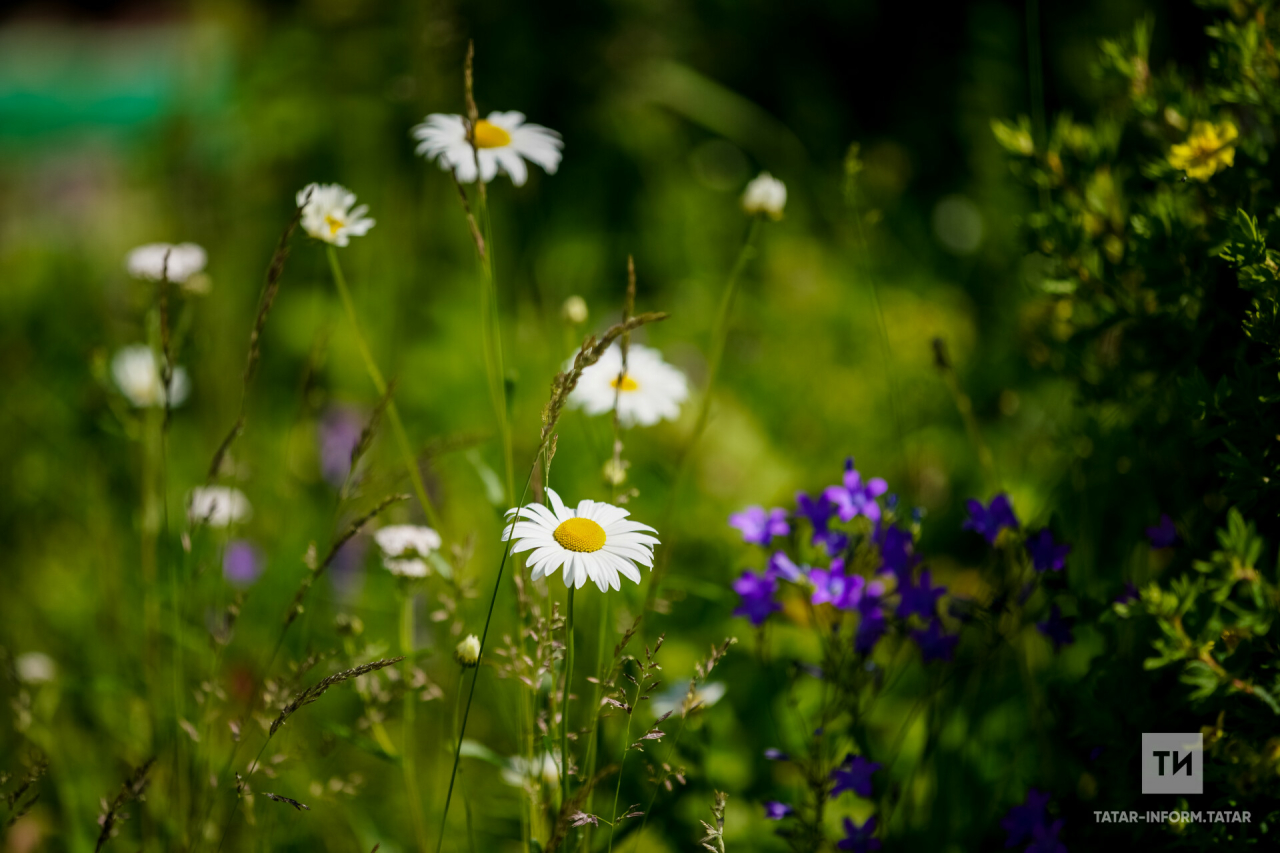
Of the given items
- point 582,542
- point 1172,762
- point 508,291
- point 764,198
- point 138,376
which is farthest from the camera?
point 508,291

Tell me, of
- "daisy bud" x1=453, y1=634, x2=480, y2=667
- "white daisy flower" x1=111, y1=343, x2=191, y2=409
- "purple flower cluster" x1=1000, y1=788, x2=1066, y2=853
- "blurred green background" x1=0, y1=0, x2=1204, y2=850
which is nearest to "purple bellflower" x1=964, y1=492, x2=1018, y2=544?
"blurred green background" x1=0, y1=0, x2=1204, y2=850

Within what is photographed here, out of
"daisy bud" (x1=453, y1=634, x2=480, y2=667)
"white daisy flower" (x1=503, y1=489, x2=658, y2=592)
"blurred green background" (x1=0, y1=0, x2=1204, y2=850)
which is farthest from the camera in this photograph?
"blurred green background" (x1=0, y1=0, x2=1204, y2=850)

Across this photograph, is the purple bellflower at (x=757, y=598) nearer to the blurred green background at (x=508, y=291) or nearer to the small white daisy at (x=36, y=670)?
the blurred green background at (x=508, y=291)

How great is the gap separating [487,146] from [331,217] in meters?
0.22

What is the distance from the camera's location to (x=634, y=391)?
53.7 inches

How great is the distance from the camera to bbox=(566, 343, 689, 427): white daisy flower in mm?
1312

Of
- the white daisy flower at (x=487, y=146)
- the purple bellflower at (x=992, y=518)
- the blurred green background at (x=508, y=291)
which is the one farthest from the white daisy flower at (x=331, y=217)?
the purple bellflower at (x=992, y=518)

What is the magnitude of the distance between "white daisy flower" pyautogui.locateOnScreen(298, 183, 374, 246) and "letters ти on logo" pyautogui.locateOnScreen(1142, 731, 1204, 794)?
1116 millimetres

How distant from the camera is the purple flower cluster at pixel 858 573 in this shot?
1.16m

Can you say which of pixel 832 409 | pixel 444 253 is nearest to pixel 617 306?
pixel 444 253

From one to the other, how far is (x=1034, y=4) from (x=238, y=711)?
6.17ft

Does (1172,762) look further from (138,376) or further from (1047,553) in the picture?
(138,376)

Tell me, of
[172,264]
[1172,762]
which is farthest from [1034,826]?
[172,264]

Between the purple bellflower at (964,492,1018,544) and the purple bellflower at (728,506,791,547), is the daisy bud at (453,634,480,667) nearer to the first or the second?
the purple bellflower at (728,506,791,547)
